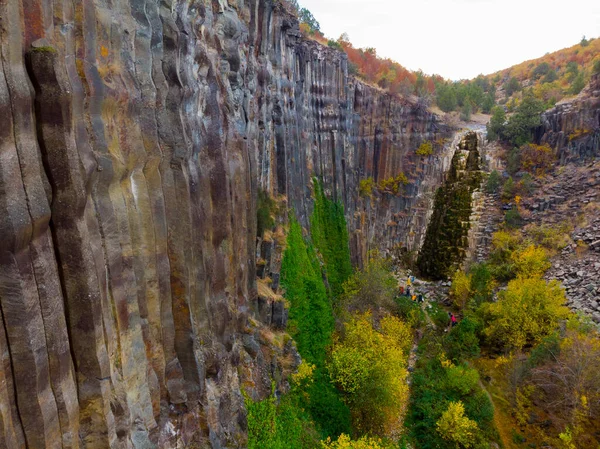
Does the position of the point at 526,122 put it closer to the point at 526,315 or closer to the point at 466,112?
the point at 466,112

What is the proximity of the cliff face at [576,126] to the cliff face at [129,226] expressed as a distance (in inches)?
1619

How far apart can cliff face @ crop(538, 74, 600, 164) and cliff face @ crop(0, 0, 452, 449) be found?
4113 cm

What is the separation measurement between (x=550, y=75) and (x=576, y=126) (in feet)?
102

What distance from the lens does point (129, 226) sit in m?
10.6

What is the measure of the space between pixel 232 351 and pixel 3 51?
13.4m

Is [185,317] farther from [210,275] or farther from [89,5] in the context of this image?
[89,5]

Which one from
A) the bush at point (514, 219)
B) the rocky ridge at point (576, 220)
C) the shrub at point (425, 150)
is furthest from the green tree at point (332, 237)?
the bush at point (514, 219)

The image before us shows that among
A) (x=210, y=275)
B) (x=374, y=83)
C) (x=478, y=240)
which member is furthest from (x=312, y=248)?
(x=374, y=83)

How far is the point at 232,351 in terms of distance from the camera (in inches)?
663

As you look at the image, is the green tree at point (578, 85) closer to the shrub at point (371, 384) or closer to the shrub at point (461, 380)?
the shrub at point (461, 380)

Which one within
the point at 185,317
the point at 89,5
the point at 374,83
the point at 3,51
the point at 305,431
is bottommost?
the point at 305,431

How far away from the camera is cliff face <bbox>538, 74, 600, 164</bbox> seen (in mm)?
43719

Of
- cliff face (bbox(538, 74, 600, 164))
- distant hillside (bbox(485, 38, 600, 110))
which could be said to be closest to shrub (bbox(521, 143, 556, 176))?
cliff face (bbox(538, 74, 600, 164))

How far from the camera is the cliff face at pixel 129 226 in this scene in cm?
751
